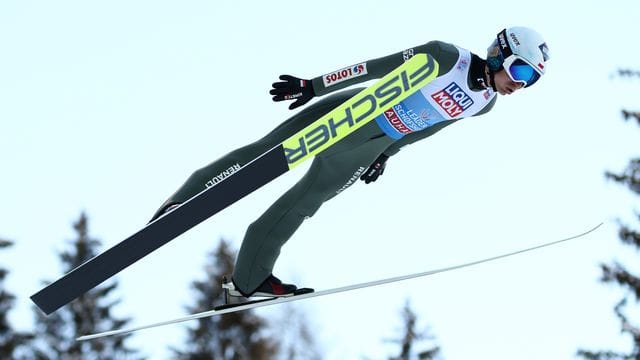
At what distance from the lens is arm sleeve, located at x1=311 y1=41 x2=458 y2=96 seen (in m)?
6.48

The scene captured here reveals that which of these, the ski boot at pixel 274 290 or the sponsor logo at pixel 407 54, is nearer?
the sponsor logo at pixel 407 54

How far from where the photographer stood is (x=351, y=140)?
22.5 ft

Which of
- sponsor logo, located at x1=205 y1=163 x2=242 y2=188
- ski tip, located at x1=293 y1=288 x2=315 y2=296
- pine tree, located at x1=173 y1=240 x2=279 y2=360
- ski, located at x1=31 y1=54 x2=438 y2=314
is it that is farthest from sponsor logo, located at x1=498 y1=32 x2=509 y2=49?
pine tree, located at x1=173 y1=240 x2=279 y2=360

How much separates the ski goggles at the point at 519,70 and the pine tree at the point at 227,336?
13.1 m

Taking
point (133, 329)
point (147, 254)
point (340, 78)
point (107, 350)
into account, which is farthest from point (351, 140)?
point (107, 350)

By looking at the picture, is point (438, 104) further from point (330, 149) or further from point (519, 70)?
point (330, 149)

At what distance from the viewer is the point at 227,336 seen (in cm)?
1947

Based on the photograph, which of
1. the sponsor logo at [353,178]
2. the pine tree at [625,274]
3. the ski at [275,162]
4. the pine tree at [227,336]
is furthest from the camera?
the pine tree at [227,336]

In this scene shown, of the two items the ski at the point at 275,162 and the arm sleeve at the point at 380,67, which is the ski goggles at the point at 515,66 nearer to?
the arm sleeve at the point at 380,67

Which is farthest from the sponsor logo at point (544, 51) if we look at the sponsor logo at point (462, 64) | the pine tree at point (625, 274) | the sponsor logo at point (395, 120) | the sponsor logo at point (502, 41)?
the pine tree at point (625, 274)

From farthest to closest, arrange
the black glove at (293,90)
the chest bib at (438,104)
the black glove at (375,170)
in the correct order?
1. the black glove at (375,170)
2. the black glove at (293,90)
3. the chest bib at (438,104)

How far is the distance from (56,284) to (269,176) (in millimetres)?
1510

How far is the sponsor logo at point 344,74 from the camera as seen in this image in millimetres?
6602

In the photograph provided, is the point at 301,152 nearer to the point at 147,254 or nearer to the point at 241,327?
the point at 147,254
